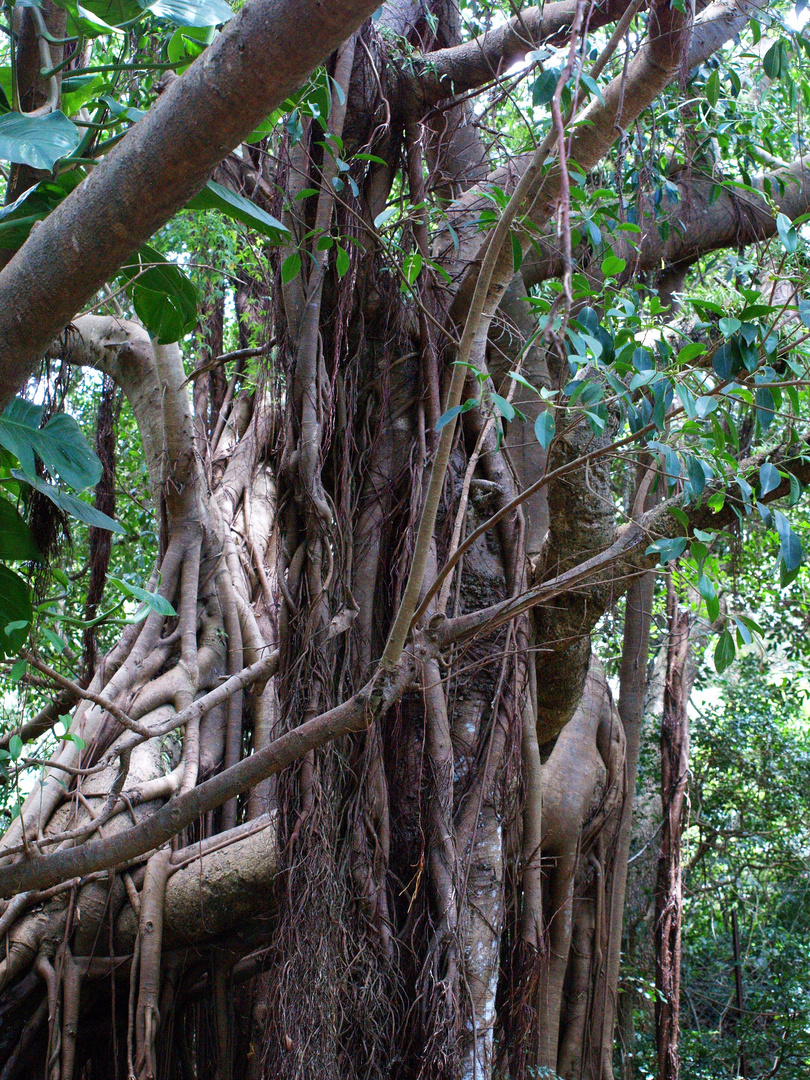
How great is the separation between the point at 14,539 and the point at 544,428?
1012 mm

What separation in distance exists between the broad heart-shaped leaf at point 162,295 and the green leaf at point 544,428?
0.76 meters

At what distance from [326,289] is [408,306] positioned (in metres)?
0.25

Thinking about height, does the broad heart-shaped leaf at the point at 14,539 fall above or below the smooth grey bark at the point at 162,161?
below

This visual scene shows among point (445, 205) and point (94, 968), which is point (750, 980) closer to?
point (94, 968)

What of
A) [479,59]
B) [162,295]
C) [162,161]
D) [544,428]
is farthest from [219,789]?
[479,59]

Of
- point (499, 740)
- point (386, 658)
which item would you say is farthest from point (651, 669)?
point (386, 658)

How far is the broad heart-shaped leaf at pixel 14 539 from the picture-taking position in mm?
1634

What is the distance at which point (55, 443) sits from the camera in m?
1.49

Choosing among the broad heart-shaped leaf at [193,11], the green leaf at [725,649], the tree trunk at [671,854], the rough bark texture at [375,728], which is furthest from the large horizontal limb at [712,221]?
the broad heart-shaped leaf at [193,11]

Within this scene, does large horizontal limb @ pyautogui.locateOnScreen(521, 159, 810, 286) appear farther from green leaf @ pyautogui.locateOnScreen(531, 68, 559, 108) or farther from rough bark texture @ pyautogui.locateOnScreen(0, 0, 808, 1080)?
green leaf @ pyautogui.locateOnScreen(531, 68, 559, 108)

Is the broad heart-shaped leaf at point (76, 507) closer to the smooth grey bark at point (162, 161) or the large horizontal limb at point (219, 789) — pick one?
the smooth grey bark at point (162, 161)

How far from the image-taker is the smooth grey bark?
2.99 feet

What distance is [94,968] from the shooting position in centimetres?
258

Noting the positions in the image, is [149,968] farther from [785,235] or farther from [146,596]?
[785,235]
